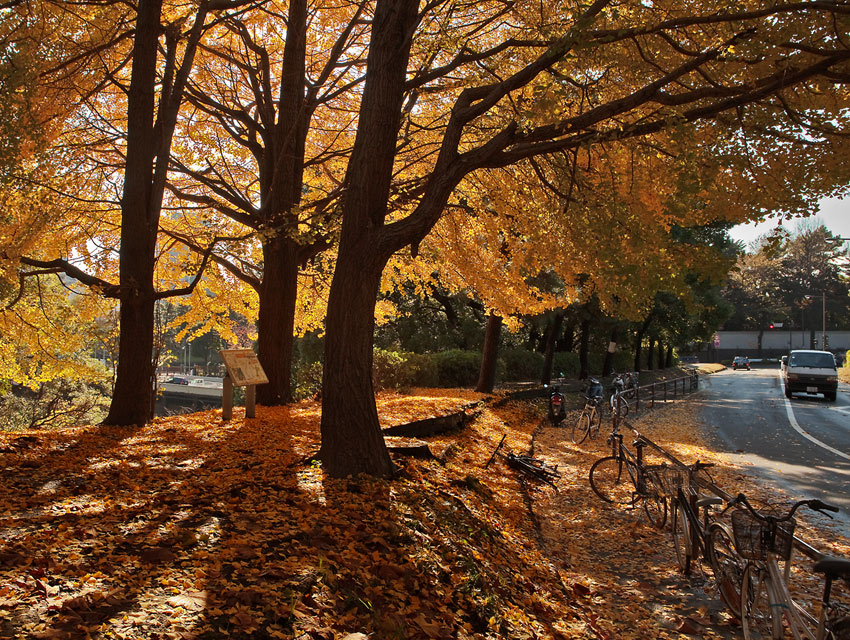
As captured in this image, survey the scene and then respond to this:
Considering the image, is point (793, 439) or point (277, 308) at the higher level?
point (277, 308)

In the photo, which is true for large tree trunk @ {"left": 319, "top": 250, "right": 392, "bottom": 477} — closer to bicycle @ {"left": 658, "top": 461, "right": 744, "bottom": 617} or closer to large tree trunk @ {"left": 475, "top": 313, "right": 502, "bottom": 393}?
bicycle @ {"left": 658, "top": 461, "right": 744, "bottom": 617}

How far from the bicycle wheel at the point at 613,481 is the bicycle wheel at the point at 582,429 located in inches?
212

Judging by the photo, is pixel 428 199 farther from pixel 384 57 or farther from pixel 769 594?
pixel 769 594

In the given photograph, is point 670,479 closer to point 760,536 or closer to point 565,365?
point 760,536

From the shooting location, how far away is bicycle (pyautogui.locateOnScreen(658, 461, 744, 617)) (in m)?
5.35

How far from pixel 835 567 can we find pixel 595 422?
1206 centimetres

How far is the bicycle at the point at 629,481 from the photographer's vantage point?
8.27 meters

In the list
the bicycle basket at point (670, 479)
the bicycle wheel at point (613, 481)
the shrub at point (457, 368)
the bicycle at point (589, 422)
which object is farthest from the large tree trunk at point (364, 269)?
the shrub at point (457, 368)

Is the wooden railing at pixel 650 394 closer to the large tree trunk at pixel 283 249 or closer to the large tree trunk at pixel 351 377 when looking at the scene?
the large tree trunk at pixel 283 249

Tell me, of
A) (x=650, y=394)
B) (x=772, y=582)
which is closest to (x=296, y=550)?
(x=772, y=582)

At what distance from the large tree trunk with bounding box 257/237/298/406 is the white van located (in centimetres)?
2290

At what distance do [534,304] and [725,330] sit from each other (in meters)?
88.7

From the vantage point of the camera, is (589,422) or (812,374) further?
(812,374)

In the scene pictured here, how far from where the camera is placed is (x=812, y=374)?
26.7 meters
